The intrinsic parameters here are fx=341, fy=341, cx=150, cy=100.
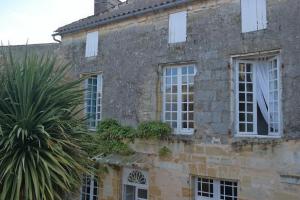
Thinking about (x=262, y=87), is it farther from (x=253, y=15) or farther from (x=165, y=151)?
(x=165, y=151)

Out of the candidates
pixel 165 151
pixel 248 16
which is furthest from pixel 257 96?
pixel 165 151

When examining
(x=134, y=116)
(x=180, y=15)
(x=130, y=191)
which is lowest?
(x=130, y=191)

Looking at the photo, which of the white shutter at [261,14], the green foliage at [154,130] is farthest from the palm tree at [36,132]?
the white shutter at [261,14]

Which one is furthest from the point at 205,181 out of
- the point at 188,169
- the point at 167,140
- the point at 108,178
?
the point at 108,178

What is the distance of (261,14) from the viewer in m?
7.90

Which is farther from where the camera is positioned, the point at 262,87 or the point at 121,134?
the point at 121,134

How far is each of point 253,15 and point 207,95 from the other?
2.19m

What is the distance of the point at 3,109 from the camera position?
250 inches

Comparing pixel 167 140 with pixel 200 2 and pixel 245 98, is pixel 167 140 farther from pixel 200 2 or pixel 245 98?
pixel 200 2

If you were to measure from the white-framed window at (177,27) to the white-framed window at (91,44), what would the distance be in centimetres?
286

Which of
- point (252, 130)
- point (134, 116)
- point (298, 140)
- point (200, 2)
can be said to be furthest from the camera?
point (134, 116)

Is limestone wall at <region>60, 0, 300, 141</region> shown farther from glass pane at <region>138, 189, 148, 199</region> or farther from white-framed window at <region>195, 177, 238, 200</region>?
glass pane at <region>138, 189, 148, 199</region>

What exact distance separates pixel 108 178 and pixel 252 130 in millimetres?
4534

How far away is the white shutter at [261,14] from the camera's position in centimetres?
784
